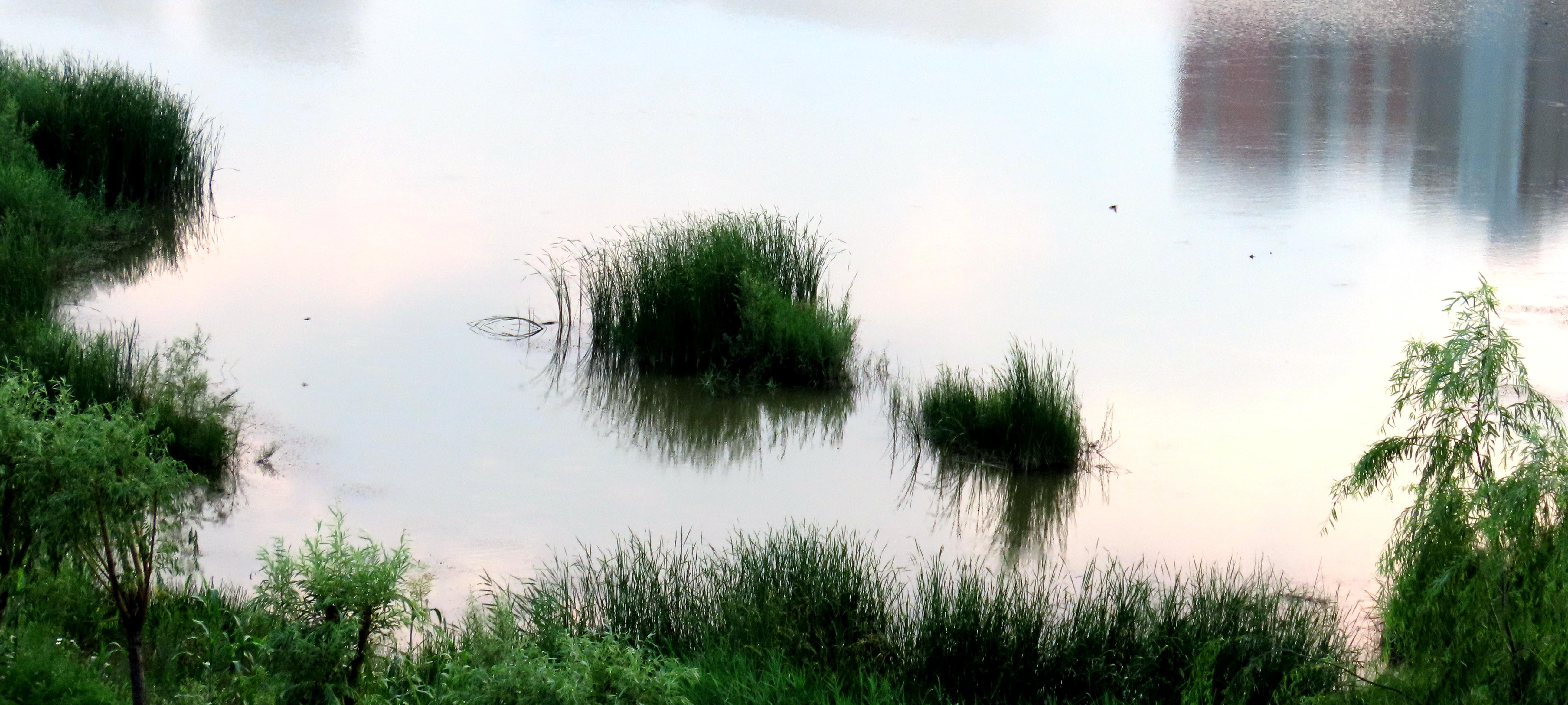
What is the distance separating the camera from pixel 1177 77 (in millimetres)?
22172

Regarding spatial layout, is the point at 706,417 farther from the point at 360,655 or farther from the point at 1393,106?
the point at 1393,106

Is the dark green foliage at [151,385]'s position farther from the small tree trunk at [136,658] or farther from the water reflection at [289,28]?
the water reflection at [289,28]

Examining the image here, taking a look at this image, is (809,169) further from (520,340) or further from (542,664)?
(542,664)

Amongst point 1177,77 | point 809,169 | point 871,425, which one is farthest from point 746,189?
point 1177,77

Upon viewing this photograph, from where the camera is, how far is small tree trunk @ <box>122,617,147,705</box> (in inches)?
146

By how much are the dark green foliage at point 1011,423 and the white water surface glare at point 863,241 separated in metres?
0.23

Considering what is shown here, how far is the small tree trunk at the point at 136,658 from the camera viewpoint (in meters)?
3.71

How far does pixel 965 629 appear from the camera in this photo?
5004mm

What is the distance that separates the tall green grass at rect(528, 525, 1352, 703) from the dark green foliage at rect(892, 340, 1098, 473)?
1954mm

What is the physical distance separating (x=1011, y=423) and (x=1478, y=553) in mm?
3998

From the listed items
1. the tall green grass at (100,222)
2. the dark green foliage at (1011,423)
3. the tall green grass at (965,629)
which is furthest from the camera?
the dark green foliage at (1011,423)

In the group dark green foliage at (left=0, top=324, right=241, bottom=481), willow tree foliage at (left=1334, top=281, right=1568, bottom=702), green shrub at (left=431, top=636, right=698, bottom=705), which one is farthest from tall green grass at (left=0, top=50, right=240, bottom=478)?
willow tree foliage at (left=1334, top=281, right=1568, bottom=702)

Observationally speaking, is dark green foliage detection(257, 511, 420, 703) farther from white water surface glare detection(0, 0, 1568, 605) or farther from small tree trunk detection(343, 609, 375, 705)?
white water surface glare detection(0, 0, 1568, 605)

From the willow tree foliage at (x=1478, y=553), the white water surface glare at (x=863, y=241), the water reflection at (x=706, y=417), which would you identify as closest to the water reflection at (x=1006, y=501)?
the white water surface glare at (x=863, y=241)
